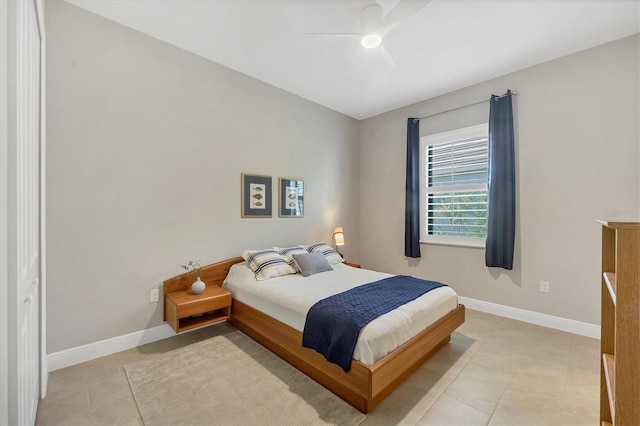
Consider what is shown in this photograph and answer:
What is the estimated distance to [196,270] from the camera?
9.75 ft

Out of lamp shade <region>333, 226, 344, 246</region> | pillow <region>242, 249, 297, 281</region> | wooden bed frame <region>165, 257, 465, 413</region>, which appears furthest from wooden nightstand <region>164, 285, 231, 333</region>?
lamp shade <region>333, 226, 344, 246</region>

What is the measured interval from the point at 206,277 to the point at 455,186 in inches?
134

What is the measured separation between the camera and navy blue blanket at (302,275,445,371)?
Answer: 5.99 ft

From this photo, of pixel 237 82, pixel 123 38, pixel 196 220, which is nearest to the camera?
pixel 123 38

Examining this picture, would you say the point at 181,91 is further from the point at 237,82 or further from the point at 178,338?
the point at 178,338

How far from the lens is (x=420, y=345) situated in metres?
2.10

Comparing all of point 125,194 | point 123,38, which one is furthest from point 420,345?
point 123,38

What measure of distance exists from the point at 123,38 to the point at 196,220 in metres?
1.80

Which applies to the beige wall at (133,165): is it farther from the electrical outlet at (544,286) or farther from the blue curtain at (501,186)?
the electrical outlet at (544,286)

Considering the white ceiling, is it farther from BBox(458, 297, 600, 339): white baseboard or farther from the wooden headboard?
BBox(458, 297, 600, 339): white baseboard

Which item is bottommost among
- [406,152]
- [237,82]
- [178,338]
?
[178,338]

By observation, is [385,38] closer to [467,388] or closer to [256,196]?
[256,196]

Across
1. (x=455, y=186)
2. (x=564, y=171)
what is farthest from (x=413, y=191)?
(x=564, y=171)

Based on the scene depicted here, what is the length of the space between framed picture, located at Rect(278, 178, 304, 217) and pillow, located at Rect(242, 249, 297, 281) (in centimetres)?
78
